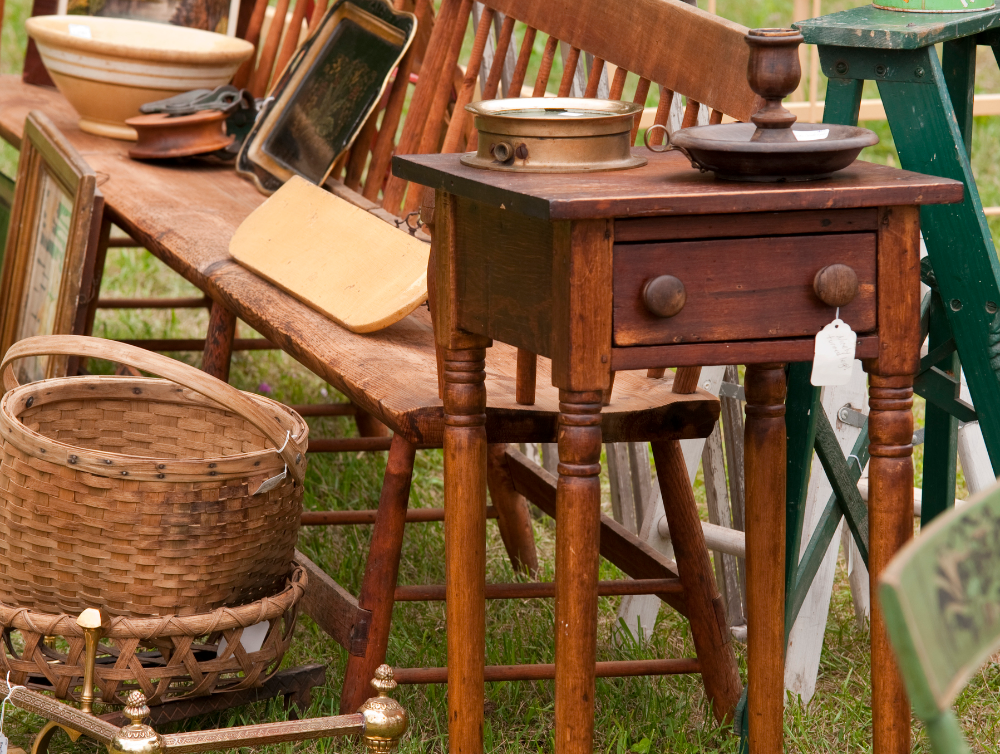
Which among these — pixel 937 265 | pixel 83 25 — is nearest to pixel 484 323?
pixel 937 265

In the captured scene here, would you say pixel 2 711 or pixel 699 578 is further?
pixel 699 578

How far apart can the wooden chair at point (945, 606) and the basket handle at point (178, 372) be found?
138 cm

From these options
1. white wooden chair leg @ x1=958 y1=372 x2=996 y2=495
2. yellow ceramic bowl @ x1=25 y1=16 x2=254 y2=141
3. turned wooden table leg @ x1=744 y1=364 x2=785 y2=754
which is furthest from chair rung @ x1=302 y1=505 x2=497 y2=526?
yellow ceramic bowl @ x1=25 y1=16 x2=254 y2=141

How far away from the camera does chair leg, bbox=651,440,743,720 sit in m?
2.38

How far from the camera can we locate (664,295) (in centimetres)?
155

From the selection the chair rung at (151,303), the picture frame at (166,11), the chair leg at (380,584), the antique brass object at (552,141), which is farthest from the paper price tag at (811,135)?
the picture frame at (166,11)

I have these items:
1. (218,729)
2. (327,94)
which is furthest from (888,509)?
(327,94)

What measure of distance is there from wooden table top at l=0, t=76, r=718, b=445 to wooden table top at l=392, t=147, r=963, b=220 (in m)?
0.52

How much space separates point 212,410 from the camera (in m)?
2.52

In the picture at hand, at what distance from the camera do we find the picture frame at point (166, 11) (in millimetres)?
4117

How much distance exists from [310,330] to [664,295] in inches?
43.0

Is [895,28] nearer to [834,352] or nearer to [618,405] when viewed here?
[834,352]

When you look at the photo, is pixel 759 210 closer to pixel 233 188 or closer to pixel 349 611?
pixel 349 611

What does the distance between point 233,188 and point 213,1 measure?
3.33 feet
